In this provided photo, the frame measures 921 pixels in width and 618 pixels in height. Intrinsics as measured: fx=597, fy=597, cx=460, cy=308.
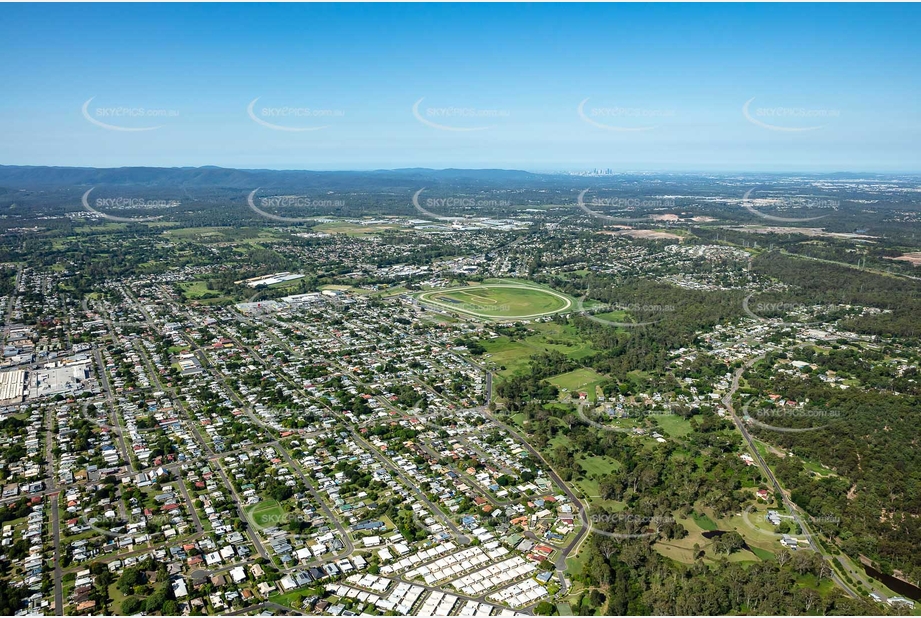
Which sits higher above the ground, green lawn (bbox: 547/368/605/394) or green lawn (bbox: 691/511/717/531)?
green lawn (bbox: 547/368/605/394)

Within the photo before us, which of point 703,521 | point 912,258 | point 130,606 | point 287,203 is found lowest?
point 703,521

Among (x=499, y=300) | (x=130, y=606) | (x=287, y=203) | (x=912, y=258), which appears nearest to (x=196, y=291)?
(x=499, y=300)

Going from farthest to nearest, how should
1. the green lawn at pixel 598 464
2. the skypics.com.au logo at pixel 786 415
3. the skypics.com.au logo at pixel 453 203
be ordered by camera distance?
the skypics.com.au logo at pixel 453 203 → the skypics.com.au logo at pixel 786 415 → the green lawn at pixel 598 464

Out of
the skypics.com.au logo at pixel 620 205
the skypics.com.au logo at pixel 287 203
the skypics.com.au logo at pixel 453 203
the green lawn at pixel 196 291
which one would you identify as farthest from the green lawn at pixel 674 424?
the skypics.com.au logo at pixel 287 203

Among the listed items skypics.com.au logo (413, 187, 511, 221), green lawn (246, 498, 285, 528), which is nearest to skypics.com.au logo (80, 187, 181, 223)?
skypics.com.au logo (413, 187, 511, 221)

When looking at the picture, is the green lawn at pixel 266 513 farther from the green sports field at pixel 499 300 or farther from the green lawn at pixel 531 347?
the green sports field at pixel 499 300

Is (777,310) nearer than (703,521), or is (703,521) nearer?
(703,521)

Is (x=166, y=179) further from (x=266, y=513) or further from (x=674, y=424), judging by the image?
(x=674, y=424)

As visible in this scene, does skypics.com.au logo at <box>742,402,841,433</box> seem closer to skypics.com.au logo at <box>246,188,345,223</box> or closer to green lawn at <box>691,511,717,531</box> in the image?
green lawn at <box>691,511,717,531</box>

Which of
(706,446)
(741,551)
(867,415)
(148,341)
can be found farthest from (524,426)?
(148,341)
